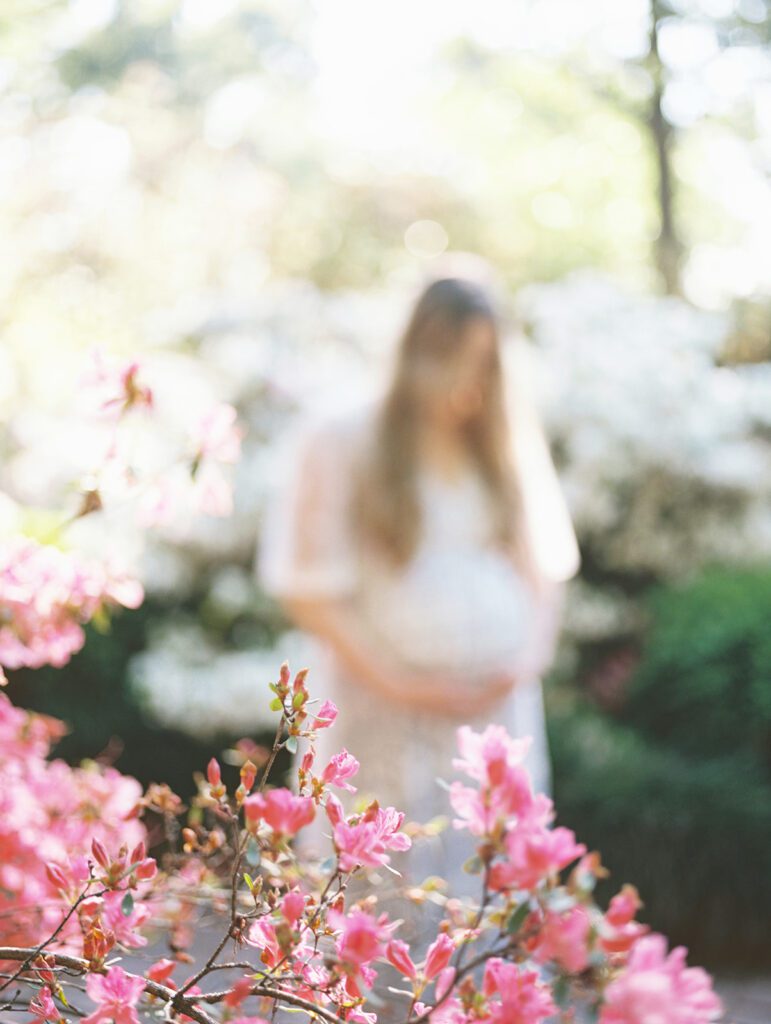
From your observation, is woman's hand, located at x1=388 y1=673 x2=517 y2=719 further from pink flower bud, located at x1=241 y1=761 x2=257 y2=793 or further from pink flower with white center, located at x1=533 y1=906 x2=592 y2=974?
pink flower with white center, located at x1=533 y1=906 x2=592 y2=974

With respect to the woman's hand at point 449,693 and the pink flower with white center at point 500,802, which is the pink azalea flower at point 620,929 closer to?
the pink flower with white center at point 500,802

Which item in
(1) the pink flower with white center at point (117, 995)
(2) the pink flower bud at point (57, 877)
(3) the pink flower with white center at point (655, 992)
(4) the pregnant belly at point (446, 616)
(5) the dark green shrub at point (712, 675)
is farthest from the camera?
(5) the dark green shrub at point (712, 675)

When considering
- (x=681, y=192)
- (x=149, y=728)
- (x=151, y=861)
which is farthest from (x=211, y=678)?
(x=681, y=192)

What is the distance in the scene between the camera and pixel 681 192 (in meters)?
14.6

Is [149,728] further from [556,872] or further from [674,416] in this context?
[556,872]

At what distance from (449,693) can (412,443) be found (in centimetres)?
45

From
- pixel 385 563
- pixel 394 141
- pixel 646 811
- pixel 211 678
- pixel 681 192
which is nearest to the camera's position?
pixel 385 563

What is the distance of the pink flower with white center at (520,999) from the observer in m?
0.56

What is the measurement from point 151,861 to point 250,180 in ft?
43.4

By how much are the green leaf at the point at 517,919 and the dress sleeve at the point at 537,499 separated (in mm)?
1690

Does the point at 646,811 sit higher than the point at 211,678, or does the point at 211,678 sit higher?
the point at 211,678

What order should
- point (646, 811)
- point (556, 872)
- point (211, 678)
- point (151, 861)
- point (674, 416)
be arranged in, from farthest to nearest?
1. point (674, 416)
2. point (211, 678)
3. point (646, 811)
4. point (151, 861)
5. point (556, 872)

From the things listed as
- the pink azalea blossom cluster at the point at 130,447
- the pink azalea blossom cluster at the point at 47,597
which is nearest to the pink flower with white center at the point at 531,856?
the pink azalea blossom cluster at the point at 130,447

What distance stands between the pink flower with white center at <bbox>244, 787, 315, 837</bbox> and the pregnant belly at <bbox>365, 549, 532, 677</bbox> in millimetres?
1509
